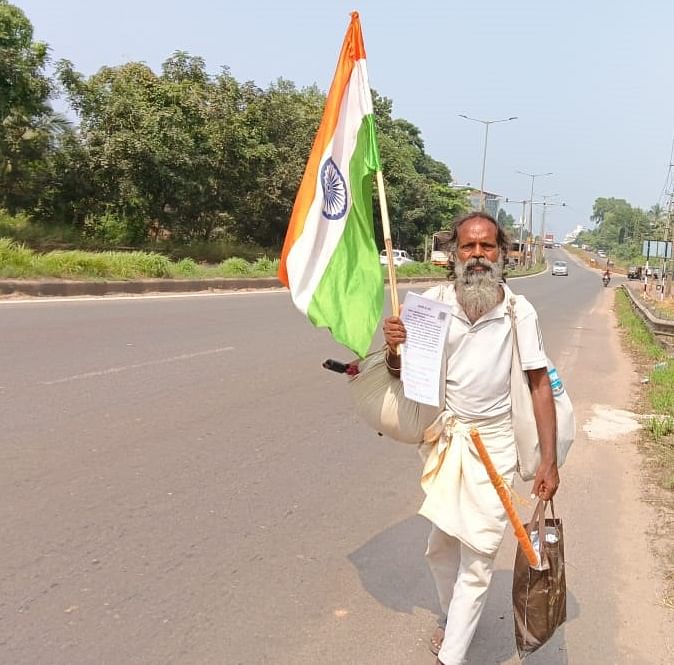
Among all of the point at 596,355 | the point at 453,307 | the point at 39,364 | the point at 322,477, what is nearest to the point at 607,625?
the point at 453,307

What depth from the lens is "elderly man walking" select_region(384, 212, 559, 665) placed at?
2576 mm

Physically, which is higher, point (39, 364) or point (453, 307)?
point (453, 307)

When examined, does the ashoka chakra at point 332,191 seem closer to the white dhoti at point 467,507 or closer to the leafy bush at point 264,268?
the white dhoti at point 467,507

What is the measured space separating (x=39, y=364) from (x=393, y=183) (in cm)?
4044

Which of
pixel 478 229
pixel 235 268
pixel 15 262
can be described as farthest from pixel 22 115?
pixel 478 229

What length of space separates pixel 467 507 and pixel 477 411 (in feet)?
1.10

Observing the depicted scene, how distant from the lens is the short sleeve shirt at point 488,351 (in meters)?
2.58

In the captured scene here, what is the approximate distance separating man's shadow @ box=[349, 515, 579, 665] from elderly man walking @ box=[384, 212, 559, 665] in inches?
19.0

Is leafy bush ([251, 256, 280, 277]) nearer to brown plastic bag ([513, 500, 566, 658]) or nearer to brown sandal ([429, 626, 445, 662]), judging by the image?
brown sandal ([429, 626, 445, 662])

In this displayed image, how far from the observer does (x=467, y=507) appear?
8.53 ft

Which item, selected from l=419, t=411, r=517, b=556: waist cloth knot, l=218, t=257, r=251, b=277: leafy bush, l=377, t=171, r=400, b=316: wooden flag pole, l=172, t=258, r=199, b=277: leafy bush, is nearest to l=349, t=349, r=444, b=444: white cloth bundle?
l=419, t=411, r=517, b=556: waist cloth knot

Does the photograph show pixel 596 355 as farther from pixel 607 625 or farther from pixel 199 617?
pixel 199 617

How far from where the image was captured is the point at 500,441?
2.65 meters

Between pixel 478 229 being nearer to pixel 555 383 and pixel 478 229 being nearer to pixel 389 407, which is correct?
pixel 555 383
